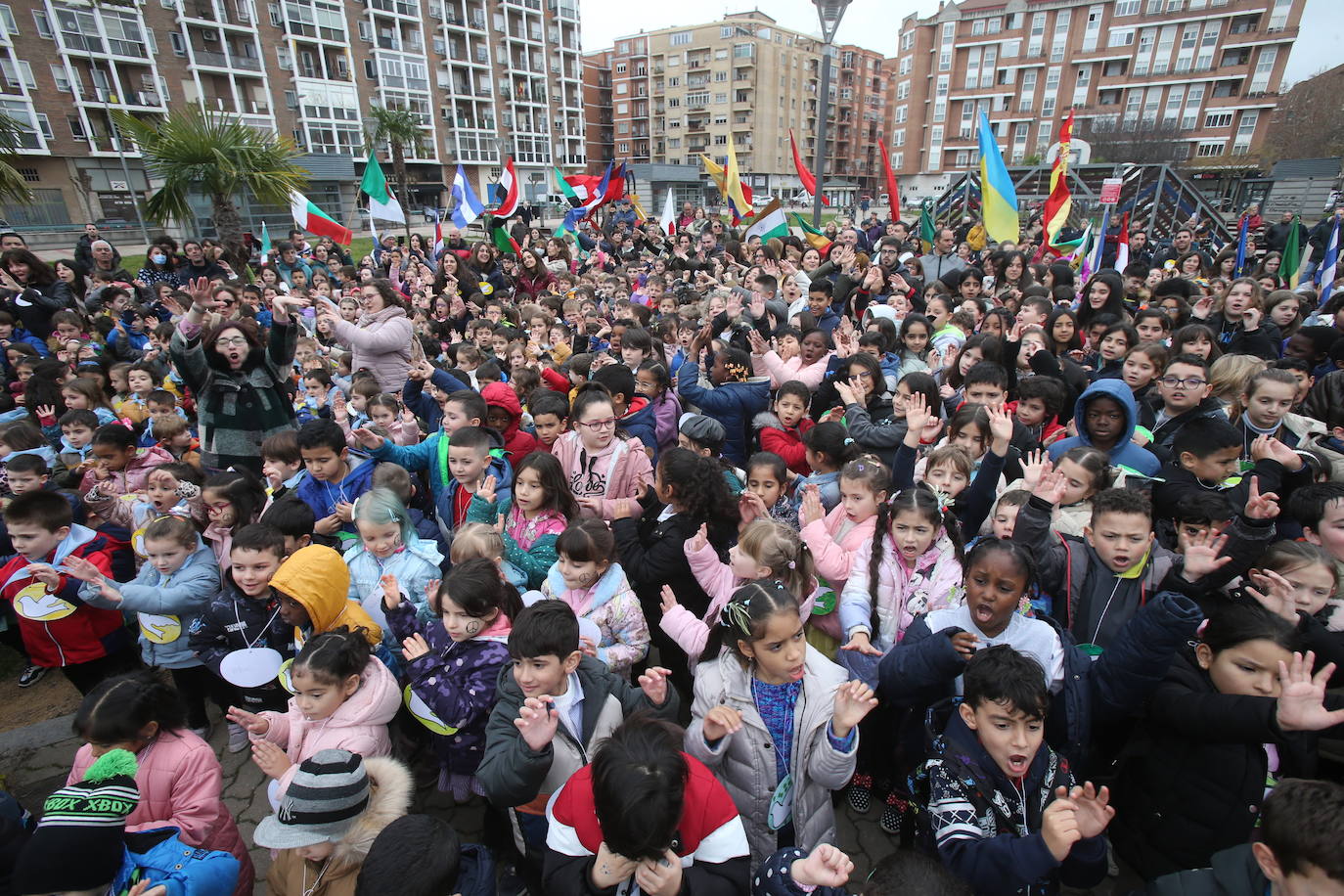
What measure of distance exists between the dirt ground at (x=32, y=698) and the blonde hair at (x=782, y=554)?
4477 millimetres

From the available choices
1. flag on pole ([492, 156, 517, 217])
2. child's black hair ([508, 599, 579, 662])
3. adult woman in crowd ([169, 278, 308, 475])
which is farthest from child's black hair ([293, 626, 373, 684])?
flag on pole ([492, 156, 517, 217])

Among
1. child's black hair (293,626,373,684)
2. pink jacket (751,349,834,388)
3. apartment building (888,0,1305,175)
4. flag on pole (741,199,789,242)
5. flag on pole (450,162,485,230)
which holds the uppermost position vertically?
apartment building (888,0,1305,175)

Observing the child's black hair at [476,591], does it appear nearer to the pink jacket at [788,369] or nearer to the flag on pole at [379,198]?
the pink jacket at [788,369]

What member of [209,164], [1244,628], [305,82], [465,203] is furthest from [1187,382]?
[305,82]

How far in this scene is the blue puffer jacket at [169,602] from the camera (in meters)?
3.11

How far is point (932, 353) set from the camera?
553cm

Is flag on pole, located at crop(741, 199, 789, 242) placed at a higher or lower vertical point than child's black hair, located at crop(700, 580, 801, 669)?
higher

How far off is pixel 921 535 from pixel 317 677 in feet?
8.22

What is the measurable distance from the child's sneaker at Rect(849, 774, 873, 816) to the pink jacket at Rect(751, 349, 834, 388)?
3.01 m

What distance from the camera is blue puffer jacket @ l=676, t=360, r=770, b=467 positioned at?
15.7 feet

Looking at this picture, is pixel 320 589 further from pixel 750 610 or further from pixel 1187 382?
pixel 1187 382

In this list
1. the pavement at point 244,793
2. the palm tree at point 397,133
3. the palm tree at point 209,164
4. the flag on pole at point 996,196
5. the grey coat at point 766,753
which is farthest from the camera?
the palm tree at point 397,133

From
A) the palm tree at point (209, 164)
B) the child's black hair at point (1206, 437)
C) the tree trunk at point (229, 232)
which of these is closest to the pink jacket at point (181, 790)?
the child's black hair at point (1206, 437)

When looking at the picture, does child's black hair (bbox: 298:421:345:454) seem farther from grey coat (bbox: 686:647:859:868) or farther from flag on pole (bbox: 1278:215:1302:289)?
flag on pole (bbox: 1278:215:1302:289)
